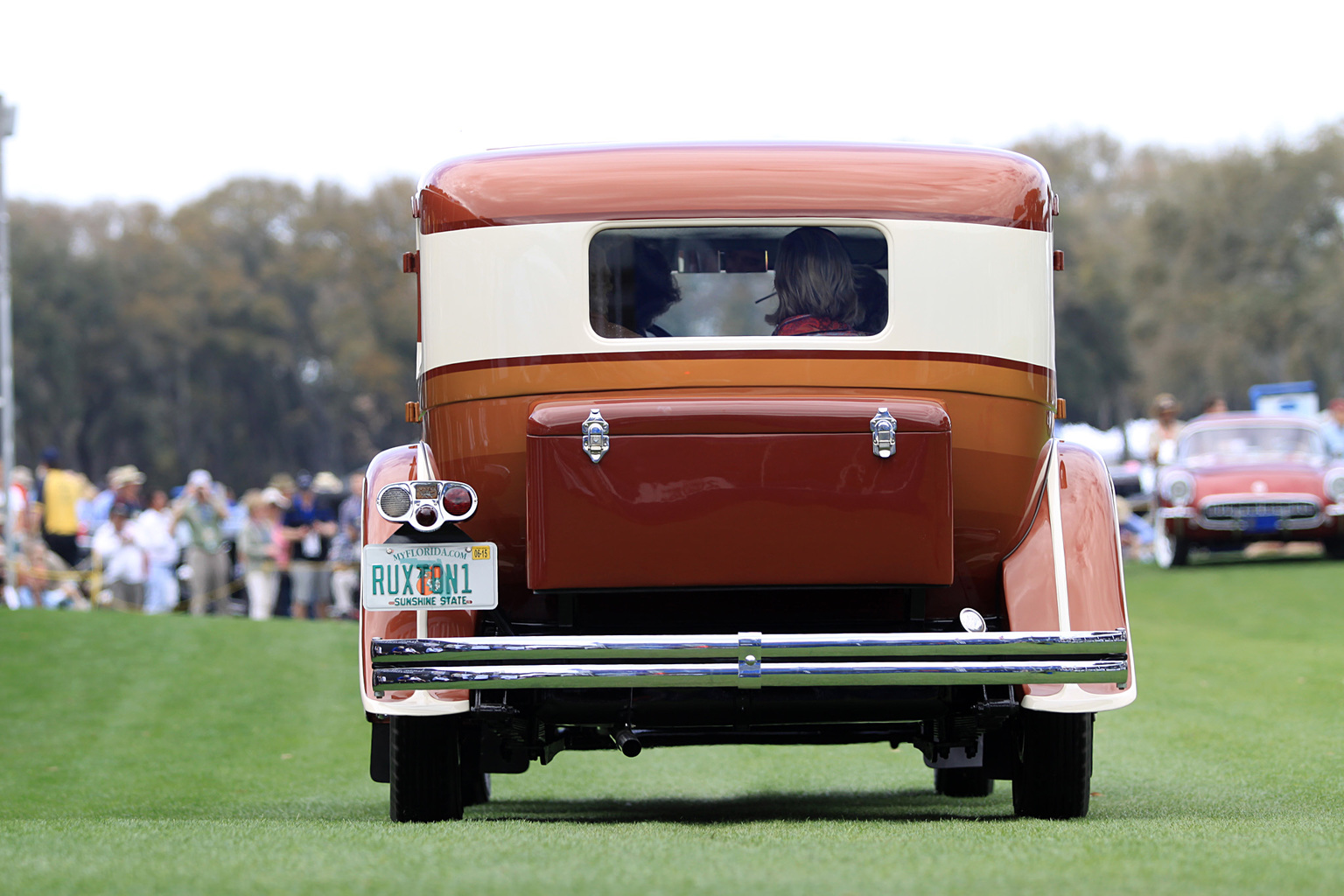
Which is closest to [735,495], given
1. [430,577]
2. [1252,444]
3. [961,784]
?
[430,577]

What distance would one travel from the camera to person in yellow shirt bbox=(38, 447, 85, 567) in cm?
1922

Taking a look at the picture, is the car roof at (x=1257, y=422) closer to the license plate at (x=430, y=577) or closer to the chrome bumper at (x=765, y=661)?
the chrome bumper at (x=765, y=661)

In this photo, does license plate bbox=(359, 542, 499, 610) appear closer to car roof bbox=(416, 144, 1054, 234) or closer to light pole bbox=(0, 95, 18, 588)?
car roof bbox=(416, 144, 1054, 234)

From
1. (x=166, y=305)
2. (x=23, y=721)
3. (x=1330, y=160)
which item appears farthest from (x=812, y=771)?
(x=166, y=305)

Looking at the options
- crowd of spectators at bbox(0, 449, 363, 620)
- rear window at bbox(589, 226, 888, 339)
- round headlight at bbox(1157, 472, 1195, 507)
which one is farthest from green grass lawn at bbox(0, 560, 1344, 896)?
crowd of spectators at bbox(0, 449, 363, 620)

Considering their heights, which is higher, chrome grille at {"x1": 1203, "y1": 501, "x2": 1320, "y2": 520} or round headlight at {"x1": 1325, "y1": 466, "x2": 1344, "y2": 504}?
round headlight at {"x1": 1325, "y1": 466, "x2": 1344, "y2": 504}

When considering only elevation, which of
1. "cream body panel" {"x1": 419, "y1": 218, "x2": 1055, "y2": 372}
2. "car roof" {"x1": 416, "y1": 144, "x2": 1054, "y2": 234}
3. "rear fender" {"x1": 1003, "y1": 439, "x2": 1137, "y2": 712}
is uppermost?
"car roof" {"x1": 416, "y1": 144, "x2": 1054, "y2": 234}

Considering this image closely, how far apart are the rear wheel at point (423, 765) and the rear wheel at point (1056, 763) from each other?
2.16 meters

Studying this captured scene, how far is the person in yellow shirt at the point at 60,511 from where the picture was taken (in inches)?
757

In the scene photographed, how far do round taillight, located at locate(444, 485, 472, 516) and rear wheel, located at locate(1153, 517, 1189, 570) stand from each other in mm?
15468

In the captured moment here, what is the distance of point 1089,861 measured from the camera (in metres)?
4.44

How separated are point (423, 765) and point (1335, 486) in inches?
600

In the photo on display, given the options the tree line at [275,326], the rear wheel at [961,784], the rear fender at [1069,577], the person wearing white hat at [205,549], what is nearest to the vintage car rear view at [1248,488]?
the person wearing white hat at [205,549]

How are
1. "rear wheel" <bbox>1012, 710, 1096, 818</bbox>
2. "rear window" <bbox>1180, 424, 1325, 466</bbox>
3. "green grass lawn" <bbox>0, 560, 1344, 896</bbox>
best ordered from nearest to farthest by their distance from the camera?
"green grass lawn" <bbox>0, 560, 1344, 896</bbox>
"rear wheel" <bbox>1012, 710, 1096, 818</bbox>
"rear window" <bbox>1180, 424, 1325, 466</bbox>
